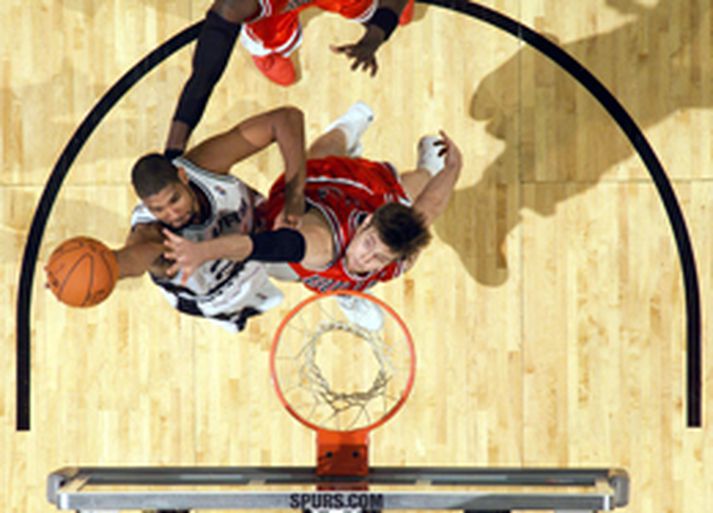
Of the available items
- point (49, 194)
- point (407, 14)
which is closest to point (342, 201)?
point (407, 14)

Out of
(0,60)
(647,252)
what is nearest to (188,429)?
(0,60)

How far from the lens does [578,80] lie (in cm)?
411

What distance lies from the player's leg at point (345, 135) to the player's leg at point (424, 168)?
0.80 feet

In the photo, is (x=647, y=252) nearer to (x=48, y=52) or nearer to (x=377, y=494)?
(x=377, y=494)

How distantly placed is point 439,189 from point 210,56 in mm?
1107

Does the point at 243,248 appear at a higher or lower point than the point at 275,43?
lower

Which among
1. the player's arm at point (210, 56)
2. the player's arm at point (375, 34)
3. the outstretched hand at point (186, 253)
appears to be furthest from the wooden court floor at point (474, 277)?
the outstretched hand at point (186, 253)

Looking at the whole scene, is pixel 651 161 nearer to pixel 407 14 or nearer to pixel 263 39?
pixel 407 14

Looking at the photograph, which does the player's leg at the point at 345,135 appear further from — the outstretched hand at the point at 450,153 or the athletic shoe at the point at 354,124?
the outstretched hand at the point at 450,153

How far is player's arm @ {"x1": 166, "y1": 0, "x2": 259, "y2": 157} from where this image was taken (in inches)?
145

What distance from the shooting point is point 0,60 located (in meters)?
4.21

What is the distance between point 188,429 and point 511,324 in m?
1.49

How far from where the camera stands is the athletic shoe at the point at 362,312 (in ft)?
12.7

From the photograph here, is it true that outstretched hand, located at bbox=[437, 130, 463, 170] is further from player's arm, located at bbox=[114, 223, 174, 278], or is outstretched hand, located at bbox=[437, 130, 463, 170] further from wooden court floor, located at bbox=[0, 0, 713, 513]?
player's arm, located at bbox=[114, 223, 174, 278]
